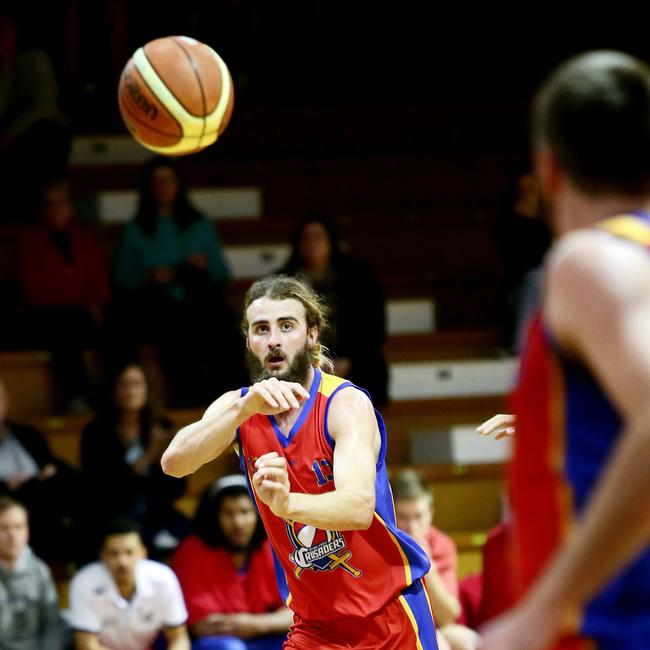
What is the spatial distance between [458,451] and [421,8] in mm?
4734

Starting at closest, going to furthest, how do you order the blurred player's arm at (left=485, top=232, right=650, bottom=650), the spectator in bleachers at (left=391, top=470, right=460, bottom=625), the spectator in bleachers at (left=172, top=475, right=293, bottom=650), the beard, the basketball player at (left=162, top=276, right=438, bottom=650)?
the blurred player's arm at (left=485, top=232, right=650, bottom=650), the basketball player at (left=162, top=276, right=438, bottom=650), the beard, the spectator in bleachers at (left=391, top=470, right=460, bottom=625), the spectator in bleachers at (left=172, top=475, right=293, bottom=650)

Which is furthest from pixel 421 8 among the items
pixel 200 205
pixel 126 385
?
pixel 126 385

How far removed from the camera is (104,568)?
5648 millimetres

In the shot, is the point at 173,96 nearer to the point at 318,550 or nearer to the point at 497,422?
the point at 318,550

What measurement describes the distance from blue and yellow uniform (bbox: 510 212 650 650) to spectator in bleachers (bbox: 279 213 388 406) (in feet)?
17.2

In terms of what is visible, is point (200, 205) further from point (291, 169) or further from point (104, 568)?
point (104, 568)

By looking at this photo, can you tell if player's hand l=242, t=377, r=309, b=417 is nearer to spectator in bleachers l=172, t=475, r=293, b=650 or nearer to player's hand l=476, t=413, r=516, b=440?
player's hand l=476, t=413, r=516, b=440

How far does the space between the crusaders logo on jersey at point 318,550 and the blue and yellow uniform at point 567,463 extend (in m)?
1.65

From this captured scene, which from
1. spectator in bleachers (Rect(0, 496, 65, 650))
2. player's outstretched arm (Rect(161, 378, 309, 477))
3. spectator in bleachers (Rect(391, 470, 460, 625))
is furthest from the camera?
spectator in bleachers (Rect(391, 470, 460, 625))

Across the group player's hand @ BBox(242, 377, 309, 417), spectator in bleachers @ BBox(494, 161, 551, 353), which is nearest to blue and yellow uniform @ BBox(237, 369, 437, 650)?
player's hand @ BBox(242, 377, 309, 417)

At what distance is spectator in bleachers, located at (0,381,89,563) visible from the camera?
6.07 meters

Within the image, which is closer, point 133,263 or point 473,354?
point 133,263

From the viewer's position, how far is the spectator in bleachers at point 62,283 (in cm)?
717

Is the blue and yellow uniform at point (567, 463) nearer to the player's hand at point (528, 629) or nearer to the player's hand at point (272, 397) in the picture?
the player's hand at point (528, 629)
